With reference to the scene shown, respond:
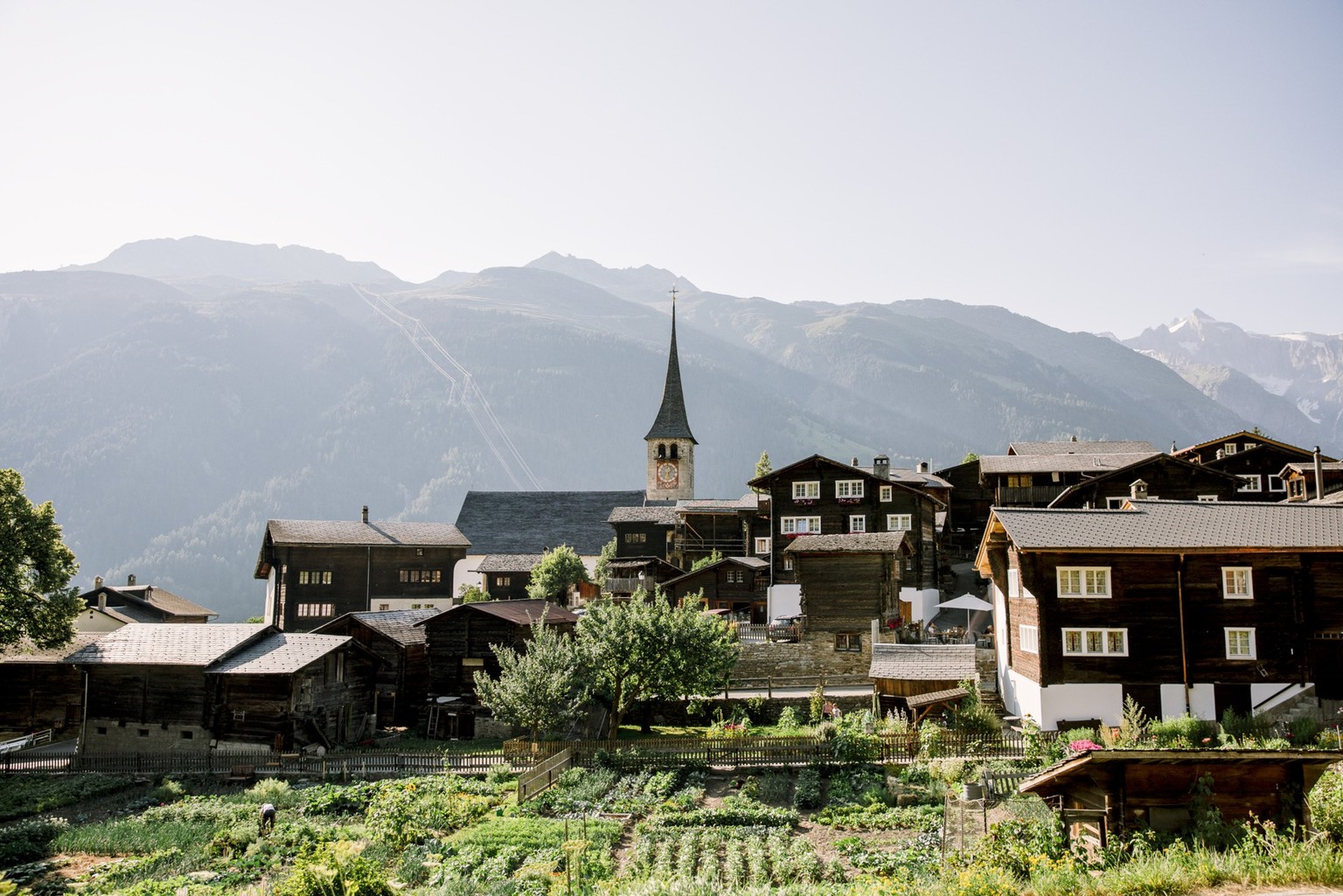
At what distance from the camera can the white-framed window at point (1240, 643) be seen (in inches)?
1341

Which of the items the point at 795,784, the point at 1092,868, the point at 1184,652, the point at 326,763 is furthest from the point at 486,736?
the point at 1092,868

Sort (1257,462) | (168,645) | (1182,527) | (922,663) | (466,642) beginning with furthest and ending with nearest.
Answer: (1257,462)
(466,642)
(168,645)
(922,663)
(1182,527)

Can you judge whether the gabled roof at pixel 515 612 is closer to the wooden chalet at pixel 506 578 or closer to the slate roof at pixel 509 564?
the slate roof at pixel 509 564

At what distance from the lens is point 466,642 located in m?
47.1

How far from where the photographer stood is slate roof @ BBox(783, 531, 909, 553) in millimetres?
47375

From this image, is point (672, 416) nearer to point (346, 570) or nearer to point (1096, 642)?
point (346, 570)

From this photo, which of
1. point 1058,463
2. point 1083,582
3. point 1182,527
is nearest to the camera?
point 1083,582

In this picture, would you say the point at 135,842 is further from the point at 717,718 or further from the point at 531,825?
the point at 717,718

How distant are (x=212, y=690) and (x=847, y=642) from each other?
2685cm

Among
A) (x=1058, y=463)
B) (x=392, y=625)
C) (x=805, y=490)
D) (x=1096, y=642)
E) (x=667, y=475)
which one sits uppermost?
(x=667, y=475)

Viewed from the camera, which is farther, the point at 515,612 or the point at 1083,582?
the point at 515,612

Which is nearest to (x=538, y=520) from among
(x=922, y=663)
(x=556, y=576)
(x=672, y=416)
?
(x=672, y=416)

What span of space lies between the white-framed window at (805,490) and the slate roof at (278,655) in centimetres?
2810

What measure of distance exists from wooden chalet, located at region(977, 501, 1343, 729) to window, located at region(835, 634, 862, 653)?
11.9 metres
